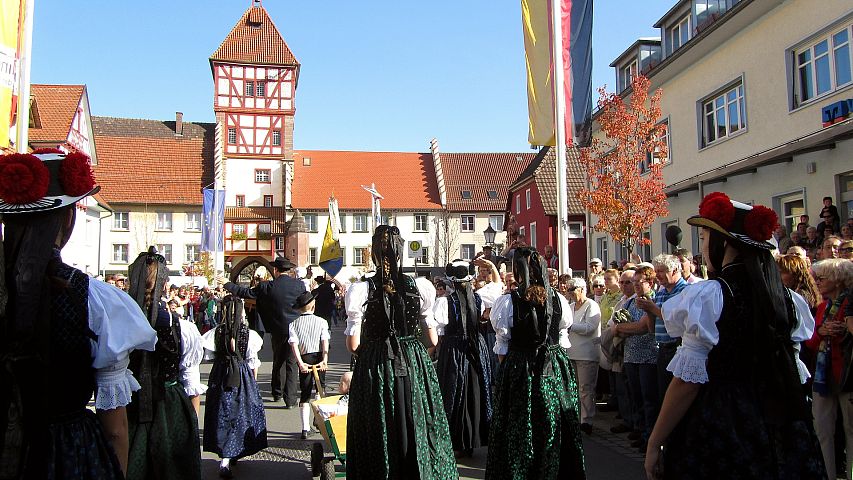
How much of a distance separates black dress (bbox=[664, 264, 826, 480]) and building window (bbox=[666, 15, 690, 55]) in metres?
18.3

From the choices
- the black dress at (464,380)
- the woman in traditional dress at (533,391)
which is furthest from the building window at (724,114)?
the woman in traditional dress at (533,391)

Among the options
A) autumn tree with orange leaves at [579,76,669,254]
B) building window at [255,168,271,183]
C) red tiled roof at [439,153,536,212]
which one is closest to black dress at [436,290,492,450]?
autumn tree with orange leaves at [579,76,669,254]

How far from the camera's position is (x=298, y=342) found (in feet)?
27.0

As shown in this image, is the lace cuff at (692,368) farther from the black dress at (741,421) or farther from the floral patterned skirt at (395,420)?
the floral patterned skirt at (395,420)

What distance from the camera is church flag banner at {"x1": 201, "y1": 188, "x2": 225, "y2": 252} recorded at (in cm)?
2717

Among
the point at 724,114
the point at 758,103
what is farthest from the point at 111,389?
the point at 724,114

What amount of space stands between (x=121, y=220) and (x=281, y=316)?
165 feet

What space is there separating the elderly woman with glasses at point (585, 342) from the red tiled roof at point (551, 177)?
27395mm

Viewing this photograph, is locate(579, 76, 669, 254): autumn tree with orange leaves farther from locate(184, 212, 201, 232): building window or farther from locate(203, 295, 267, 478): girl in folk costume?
locate(184, 212, 201, 232): building window

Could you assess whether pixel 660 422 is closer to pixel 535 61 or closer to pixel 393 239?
pixel 393 239

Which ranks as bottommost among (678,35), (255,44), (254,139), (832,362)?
(832,362)

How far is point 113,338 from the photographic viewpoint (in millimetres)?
2504

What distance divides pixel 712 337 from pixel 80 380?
2561 millimetres

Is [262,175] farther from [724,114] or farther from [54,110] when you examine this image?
[724,114]
